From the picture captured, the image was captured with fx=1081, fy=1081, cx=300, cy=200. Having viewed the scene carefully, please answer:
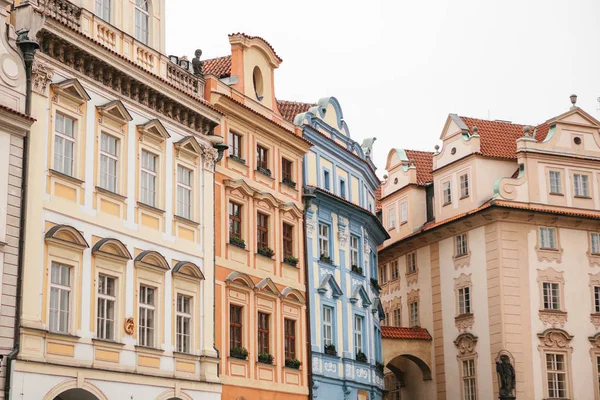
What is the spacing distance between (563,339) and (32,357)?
32.5 meters

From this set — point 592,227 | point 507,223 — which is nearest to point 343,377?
point 507,223

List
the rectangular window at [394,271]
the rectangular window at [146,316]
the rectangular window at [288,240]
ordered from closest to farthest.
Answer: the rectangular window at [146,316] → the rectangular window at [288,240] → the rectangular window at [394,271]

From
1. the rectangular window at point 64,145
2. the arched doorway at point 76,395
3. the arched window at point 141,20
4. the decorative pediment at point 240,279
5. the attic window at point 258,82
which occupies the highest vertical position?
the attic window at point 258,82

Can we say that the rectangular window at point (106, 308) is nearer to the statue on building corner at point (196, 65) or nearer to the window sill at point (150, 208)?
the window sill at point (150, 208)

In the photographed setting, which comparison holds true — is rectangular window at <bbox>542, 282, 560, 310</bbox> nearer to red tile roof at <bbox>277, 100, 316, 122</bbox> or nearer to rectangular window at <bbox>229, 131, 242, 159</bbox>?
red tile roof at <bbox>277, 100, 316, 122</bbox>

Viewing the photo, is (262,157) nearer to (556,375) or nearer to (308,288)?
(308,288)

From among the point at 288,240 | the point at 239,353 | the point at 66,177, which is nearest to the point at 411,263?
the point at 288,240

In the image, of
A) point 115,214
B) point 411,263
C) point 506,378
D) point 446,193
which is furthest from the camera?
point 411,263

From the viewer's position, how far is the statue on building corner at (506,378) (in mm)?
49156

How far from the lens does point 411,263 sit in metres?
58.7

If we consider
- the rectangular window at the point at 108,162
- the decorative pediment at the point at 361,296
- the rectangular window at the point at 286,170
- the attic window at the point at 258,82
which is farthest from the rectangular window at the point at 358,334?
the rectangular window at the point at 108,162

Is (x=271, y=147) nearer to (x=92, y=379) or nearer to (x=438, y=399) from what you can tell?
(x=92, y=379)

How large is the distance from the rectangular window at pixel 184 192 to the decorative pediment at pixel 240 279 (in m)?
2.76

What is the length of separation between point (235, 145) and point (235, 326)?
246 inches
